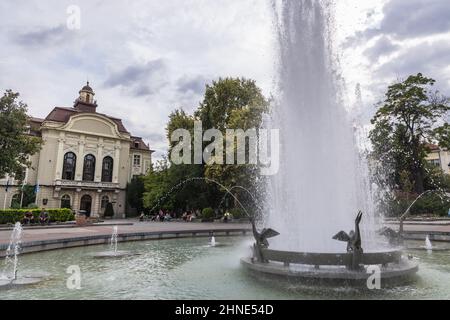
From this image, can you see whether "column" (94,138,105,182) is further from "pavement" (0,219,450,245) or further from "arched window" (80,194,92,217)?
"pavement" (0,219,450,245)

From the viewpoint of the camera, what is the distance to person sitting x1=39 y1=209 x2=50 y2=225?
27334mm

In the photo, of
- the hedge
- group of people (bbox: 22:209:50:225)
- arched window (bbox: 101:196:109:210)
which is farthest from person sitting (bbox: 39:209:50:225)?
arched window (bbox: 101:196:109:210)

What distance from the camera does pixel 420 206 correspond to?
35719 millimetres

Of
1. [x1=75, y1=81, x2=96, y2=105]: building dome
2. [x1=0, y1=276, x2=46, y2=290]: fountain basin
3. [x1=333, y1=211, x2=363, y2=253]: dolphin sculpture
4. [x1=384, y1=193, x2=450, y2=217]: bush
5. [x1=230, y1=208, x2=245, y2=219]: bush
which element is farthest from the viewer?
[x1=75, y1=81, x2=96, y2=105]: building dome

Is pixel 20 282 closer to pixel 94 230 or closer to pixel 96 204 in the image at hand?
pixel 94 230

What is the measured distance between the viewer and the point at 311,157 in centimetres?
1097

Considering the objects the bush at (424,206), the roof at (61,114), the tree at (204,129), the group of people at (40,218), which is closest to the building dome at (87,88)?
the roof at (61,114)

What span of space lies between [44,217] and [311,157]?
25.1m

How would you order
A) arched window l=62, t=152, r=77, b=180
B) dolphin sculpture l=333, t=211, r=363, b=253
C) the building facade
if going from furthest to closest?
arched window l=62, t=152, r=77, b=180 → the building facade → dolphin sculpture l=333, t=211, r=363, b=253

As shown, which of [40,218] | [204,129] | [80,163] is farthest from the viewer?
[80,163]

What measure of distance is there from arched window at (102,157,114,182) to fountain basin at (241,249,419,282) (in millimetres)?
50923

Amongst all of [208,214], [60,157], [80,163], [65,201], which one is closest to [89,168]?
[80,163]

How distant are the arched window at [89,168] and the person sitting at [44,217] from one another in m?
25.1

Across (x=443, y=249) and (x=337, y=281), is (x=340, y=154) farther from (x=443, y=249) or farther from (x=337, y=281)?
(x=443, y=249)
